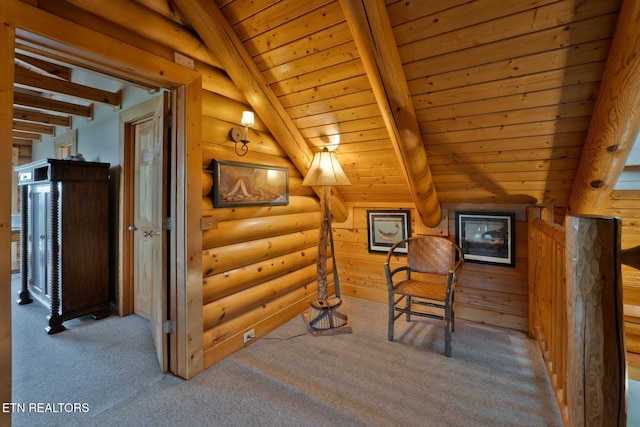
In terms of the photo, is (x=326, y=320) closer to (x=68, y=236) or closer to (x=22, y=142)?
(x=68, y=236)

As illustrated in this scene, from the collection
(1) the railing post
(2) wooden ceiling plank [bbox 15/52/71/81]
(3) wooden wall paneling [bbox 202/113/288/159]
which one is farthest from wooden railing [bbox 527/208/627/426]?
(2) wooden ceiling plank [bbox 15/52/71/81]

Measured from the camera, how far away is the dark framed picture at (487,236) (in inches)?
112

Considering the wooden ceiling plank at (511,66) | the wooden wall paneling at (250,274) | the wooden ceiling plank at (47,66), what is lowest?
the wooden wall paneling at (250,274)

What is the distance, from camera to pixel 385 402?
1822mm

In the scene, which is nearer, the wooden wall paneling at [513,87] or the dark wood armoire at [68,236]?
the wooden wall paneling at [513,87]

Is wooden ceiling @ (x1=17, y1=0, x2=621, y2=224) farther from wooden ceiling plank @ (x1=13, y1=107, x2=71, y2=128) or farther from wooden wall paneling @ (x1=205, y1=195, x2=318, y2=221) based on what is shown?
wooden ceiling plank @ (x1=13, y1=107, x2=71, y2=128)

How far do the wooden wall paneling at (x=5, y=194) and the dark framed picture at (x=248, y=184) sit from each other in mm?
1076

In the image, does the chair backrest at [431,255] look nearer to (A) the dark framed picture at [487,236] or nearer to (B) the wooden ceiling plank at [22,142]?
(A) the dark framed picture at [487,236]

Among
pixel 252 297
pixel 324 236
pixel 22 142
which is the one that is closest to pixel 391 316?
pixel 324 236

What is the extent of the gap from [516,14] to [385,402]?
7.58 feet

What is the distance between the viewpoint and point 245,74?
7.48ft

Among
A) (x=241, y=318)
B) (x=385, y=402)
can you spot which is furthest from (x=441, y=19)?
(x=241, y=318)

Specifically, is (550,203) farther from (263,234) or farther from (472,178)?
(263,234)

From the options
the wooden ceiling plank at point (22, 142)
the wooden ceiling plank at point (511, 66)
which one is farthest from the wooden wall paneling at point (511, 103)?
the wooden ceiling plank at point (22, 142)
